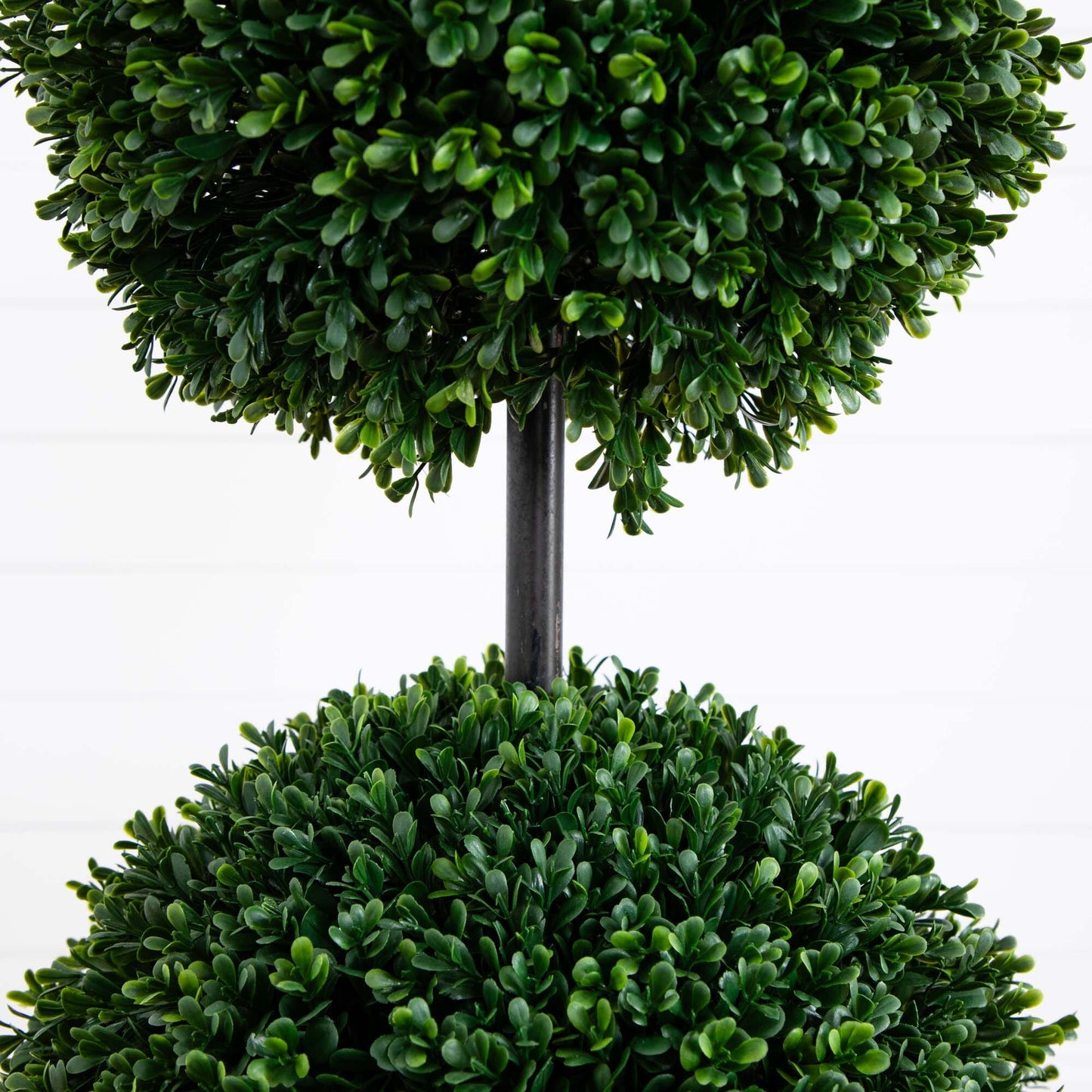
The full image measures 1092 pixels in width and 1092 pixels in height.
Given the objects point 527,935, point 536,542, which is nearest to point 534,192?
point 536,542

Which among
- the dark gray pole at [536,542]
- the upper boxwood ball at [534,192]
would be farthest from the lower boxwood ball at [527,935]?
the upper boxwood ball at [534,192]

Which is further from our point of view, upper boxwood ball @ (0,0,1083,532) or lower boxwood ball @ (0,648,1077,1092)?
lower boxwood ball @ (0,648,1077,1092)

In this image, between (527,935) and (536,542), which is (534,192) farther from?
(527,935)

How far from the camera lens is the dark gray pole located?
1301 millimetres

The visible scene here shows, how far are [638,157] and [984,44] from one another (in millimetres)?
368

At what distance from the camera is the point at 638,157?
3.04 ft

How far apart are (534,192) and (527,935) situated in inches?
25.3

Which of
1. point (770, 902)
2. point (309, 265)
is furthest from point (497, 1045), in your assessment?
point (309, 265)

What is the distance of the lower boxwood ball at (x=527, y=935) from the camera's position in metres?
1.01

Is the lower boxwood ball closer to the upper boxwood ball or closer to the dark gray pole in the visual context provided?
the dark gray pole

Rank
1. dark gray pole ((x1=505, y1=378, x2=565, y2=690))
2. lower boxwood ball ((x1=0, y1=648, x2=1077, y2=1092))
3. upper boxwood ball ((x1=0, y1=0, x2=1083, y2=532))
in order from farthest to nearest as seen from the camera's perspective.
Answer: dark gray pole ((x1=505, y1=378, x2=565, y2=690)) < lower boxwood ball ((x1=0, y1=648, x2=1077, y2=1092)) < upper boxwood ball ((x1=0, y1=0, x2=1083, y2=532))

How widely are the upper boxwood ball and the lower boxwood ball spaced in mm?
302

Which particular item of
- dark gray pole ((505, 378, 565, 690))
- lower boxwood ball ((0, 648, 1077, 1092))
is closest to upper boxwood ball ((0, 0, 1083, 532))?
dark gray pole ((505, 378, 565, 690))

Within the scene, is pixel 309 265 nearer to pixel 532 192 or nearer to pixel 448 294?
pixel 448 294
